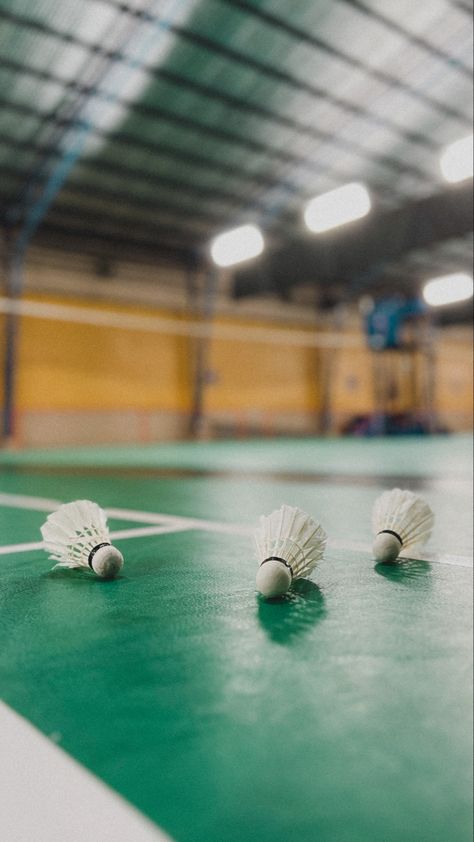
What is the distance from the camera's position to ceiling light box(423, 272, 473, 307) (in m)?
23.7

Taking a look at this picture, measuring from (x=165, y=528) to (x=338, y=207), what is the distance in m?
14.9

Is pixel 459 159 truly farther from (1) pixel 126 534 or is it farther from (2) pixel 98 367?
(1) pixel 126 534

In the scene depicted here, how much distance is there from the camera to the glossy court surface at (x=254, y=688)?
3.21ft

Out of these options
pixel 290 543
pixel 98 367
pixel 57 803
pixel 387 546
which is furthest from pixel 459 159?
pixel 57 803

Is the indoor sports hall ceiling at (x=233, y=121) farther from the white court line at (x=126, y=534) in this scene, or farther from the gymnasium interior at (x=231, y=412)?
the white court line at (x=126, y=534)

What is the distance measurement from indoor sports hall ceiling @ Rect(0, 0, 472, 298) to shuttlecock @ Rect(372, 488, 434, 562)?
13970 millimetres

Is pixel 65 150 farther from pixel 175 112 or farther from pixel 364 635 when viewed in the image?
pixel 364 635

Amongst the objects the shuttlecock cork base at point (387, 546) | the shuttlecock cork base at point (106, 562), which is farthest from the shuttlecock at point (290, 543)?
the shuttlecock cork base at point (106, 562)

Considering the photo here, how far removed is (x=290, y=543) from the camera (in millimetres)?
2242

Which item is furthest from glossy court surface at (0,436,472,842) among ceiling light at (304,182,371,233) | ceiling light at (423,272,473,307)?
ceiling light at (423,272,473,307)

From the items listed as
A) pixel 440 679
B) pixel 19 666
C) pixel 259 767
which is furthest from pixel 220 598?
pixel 259 767

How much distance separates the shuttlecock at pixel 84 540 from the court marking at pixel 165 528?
1.71ft

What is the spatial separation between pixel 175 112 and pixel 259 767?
57.9 ft

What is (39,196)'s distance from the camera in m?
18.5
